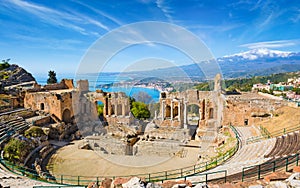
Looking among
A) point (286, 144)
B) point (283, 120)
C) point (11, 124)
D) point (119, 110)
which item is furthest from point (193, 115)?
point (11, 124)

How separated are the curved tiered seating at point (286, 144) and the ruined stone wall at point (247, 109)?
7505 mm

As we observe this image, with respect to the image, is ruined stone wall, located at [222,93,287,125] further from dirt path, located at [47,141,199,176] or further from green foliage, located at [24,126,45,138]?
green foliage, located at [24,126,45,138]

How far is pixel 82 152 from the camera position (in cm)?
1825

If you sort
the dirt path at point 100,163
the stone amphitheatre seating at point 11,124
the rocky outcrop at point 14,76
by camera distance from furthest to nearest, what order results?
the rocky outcrop at point 14,76
the stone amphitheatre seating at point 11,124
the dirt path at point 100,163

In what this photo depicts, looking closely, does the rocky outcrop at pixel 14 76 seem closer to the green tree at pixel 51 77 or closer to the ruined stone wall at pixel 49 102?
the green tree at pixel 51 77

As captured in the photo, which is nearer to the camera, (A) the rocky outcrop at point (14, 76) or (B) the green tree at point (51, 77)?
(A) the rocky outcrop at point (14, 76)

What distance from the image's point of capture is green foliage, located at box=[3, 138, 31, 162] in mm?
14547

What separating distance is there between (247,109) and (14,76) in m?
38.0

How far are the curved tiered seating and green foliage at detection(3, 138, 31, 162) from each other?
15.1 m

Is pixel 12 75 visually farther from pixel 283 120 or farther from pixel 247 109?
pixel 283 120

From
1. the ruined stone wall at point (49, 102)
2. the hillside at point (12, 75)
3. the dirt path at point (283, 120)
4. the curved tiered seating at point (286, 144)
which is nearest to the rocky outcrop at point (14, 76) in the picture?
the hillside at point (12, 75)

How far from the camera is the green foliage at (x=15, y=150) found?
47.7 feet

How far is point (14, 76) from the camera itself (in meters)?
39.3

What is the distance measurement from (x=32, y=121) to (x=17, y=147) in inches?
243
